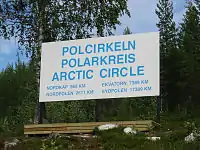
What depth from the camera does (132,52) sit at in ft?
45.8

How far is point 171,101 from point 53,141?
31431mm

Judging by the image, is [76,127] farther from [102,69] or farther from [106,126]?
[102,69]

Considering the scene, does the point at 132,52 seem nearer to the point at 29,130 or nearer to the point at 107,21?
the point at 29,130

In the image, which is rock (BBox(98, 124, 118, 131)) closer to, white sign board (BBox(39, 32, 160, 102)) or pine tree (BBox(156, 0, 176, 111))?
white sign board (BBox(39, 32, 160, 102))

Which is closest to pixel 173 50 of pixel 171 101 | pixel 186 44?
pixel 186 44

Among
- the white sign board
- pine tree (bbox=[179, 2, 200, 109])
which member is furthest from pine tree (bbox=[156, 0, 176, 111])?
the white sign board

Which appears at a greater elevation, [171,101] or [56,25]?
[56,25]

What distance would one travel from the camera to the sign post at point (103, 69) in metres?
13.6

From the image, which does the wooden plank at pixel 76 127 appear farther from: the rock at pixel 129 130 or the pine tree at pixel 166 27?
the pine tree at pixel 166 27

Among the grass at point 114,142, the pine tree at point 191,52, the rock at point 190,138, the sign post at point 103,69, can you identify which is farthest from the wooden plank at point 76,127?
the pine tree at point 191,52

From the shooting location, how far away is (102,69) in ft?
46.2

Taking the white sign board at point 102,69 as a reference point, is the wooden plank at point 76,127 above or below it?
below

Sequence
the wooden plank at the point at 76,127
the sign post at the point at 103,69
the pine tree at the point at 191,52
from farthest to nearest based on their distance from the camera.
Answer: the pine tree at the point at 191,52
the sign post at the point at 103,69
the wooden plank at the point at 76,127

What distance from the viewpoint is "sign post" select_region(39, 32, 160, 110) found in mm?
13641
